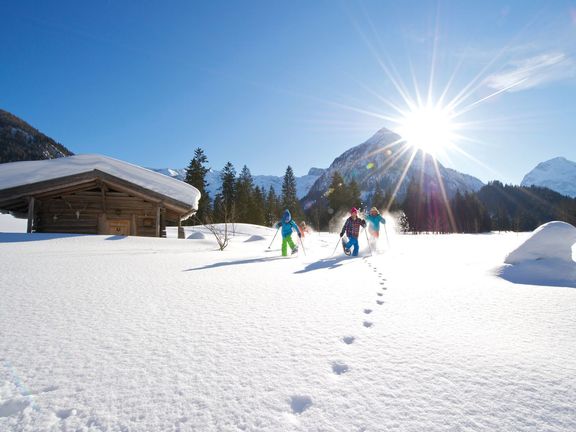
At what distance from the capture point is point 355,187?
47.3 metres

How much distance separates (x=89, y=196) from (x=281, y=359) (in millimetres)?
14860

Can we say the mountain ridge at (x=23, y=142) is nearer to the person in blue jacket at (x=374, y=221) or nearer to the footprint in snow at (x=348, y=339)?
the person in blue jacket at (x=374, y=221)

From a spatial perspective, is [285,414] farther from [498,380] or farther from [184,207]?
[184,207]

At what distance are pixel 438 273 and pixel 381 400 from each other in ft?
13.8

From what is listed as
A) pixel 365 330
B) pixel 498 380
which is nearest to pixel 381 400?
pixel 498 380

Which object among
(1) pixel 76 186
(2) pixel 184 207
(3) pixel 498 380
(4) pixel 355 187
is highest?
(4) pixel 355 187

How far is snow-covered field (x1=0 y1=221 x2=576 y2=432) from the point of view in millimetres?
1157

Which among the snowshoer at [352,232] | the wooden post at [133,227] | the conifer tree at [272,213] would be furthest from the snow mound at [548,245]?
the conifer tree at [272,213]

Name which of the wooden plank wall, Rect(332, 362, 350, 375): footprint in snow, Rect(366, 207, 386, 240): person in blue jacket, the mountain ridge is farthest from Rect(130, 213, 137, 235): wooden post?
the mountain ridge

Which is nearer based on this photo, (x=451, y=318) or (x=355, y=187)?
(x=451, y=318)

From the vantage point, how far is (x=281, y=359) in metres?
1.66

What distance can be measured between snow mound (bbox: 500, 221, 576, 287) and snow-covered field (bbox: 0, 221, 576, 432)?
111 cm

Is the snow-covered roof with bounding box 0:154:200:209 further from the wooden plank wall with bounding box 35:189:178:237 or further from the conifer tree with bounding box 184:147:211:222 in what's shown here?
the conifer tree with bounding box 184:147:211:222

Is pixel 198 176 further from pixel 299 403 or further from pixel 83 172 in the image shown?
pixel 299 403
